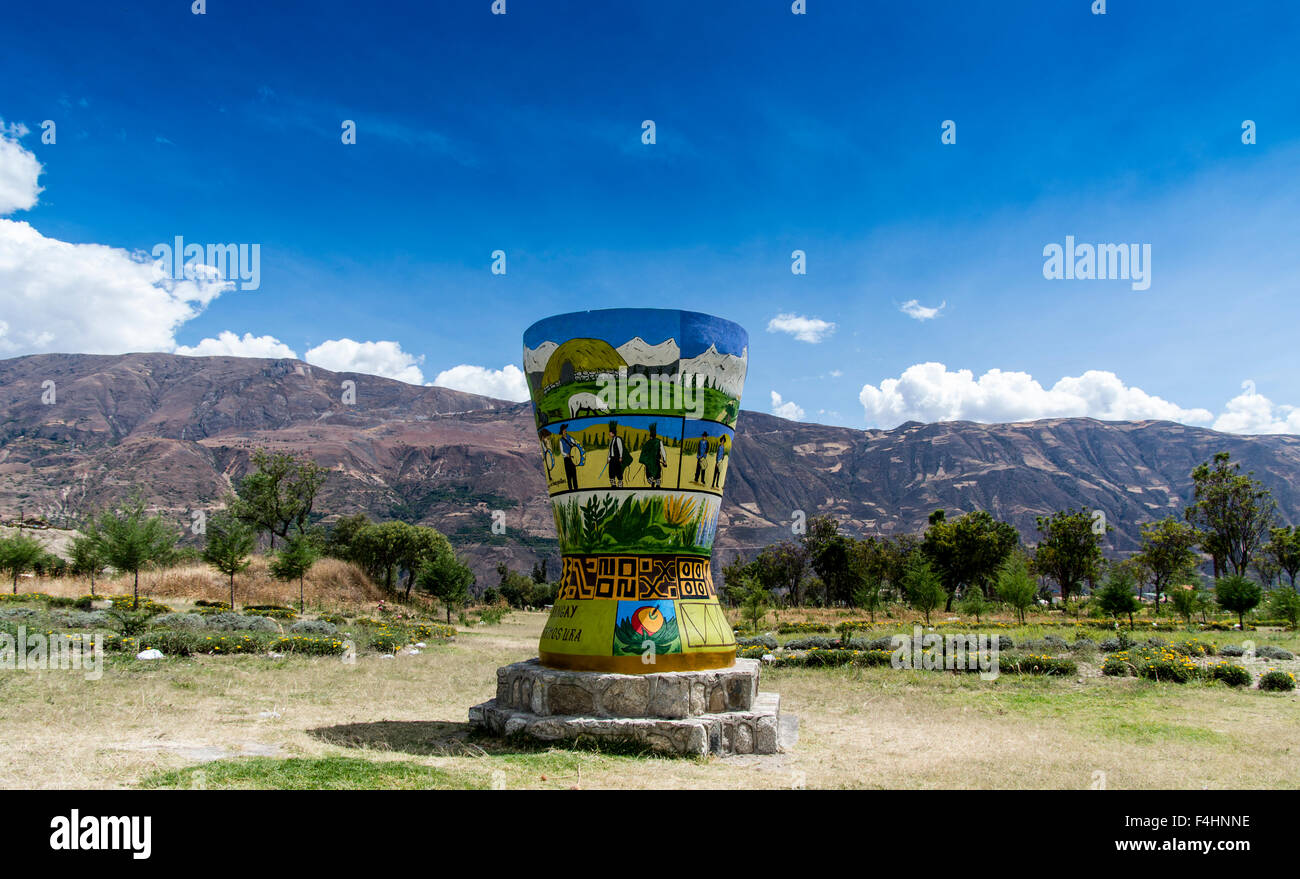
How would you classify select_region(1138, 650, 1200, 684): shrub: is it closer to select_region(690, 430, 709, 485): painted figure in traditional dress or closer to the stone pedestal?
the stone pedestal

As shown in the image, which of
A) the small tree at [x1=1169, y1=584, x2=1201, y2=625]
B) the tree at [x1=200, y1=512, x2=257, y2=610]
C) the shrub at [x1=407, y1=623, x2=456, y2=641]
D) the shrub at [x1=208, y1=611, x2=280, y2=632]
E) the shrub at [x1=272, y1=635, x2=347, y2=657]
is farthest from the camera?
the small tree at [x1=1169, y1=584, x2=1201, y2=625]

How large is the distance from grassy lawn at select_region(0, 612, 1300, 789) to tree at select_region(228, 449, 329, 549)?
140 ft

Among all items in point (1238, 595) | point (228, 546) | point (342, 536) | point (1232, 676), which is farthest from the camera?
point (342, 536)

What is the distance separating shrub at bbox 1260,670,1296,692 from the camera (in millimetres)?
16688

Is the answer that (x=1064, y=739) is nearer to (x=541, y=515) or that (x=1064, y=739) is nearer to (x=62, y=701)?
(x=62, y=701)

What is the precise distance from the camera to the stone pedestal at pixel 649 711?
1037 centimetres

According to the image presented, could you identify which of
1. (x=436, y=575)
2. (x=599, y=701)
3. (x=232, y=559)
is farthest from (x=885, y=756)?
(x=436, y=575)

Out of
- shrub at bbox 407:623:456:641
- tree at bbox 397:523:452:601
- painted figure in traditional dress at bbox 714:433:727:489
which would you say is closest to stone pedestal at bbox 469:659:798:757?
painted figure in traditional dress at bbox 714:433:727:489

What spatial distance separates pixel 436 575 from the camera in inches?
1718

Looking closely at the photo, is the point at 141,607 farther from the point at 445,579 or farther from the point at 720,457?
the point at 720,457

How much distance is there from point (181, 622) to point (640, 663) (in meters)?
17.7

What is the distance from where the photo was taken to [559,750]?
396 inches

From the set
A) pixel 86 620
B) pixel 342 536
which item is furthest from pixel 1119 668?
pixel 342 536
